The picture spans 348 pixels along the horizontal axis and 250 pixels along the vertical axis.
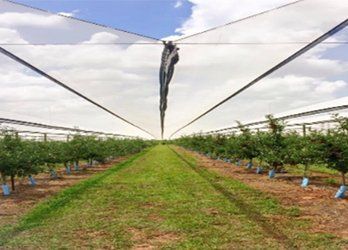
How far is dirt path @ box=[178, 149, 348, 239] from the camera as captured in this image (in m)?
8.34

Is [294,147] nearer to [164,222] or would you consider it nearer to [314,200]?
[314,200]

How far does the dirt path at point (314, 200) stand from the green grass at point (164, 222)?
321 mm

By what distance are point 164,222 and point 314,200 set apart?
431 centimetres

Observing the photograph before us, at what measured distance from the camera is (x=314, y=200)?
11.2 meters

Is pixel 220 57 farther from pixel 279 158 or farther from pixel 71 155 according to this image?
pixel 71 155

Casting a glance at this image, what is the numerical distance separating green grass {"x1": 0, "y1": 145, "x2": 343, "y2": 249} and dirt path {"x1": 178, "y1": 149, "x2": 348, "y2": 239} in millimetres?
321

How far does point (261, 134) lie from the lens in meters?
18.5

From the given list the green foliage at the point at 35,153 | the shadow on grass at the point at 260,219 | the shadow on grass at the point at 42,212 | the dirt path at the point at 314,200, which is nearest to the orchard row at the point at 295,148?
the dirt path at the point at 314,200

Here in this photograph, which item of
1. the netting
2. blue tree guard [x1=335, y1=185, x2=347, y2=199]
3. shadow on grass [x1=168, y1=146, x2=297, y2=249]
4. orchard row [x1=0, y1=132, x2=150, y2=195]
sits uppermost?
the netting

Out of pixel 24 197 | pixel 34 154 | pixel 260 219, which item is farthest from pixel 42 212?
pixel 34 154

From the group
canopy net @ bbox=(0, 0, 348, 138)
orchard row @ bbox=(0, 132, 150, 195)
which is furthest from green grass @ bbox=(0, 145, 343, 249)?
canopy net @ bbox=(0, 0, 348, 138)

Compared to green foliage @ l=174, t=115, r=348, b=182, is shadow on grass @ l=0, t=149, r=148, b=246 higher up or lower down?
lower down

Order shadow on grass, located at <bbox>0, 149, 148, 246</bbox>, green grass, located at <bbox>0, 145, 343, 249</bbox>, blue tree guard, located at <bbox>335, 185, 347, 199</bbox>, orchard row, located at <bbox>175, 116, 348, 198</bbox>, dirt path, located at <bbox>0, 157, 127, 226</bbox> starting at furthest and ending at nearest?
orchard row, located at <bbox>175, 116, 348, 198</bbox>, blue tree guard, located at <bbox>335, 185, 347, 199</bbox>, dirt path, located at <bbox>0, 157, 127, 226</bbox>, shadow on grass, located at <bbox>0, 149, 148, 246</bbox>, green grass, located at <bbox>0, 145, 343, 249</bbox>

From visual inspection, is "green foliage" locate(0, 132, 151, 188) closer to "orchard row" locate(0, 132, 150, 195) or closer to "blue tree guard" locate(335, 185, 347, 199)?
"orchard row" locate(0, 132, 150, 195)
